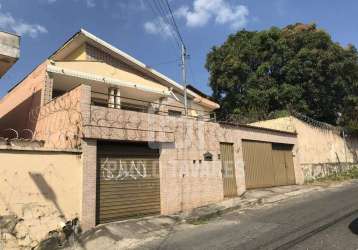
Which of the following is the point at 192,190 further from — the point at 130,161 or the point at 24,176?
the point at 24,176

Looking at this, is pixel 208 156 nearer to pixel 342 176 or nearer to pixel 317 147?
pixel 317 147

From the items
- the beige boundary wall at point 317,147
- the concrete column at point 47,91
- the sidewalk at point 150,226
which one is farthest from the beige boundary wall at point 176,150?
the beige boundary wall at point 317,147

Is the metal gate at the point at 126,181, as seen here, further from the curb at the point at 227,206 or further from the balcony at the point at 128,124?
the curb at the point at 227,206

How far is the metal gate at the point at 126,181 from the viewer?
11.6m

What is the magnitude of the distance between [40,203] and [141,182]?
3.90 m

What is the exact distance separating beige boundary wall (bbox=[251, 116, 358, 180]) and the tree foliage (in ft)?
9.71

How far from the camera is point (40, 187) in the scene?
995 cm

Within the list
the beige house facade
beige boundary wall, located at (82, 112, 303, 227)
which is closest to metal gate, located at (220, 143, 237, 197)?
the beige house facade

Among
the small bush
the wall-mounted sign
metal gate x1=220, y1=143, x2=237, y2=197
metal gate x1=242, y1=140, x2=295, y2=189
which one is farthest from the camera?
the small bush

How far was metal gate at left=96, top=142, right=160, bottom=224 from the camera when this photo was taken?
11.6 metres

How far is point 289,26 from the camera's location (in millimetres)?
35969

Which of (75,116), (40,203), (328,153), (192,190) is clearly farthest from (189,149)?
(328,153)

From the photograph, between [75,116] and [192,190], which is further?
[192,190]

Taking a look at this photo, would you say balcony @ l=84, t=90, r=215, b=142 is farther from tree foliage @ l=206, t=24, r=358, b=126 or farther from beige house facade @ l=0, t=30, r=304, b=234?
tree foliage @ l=206, t=24, r=358, b=126
